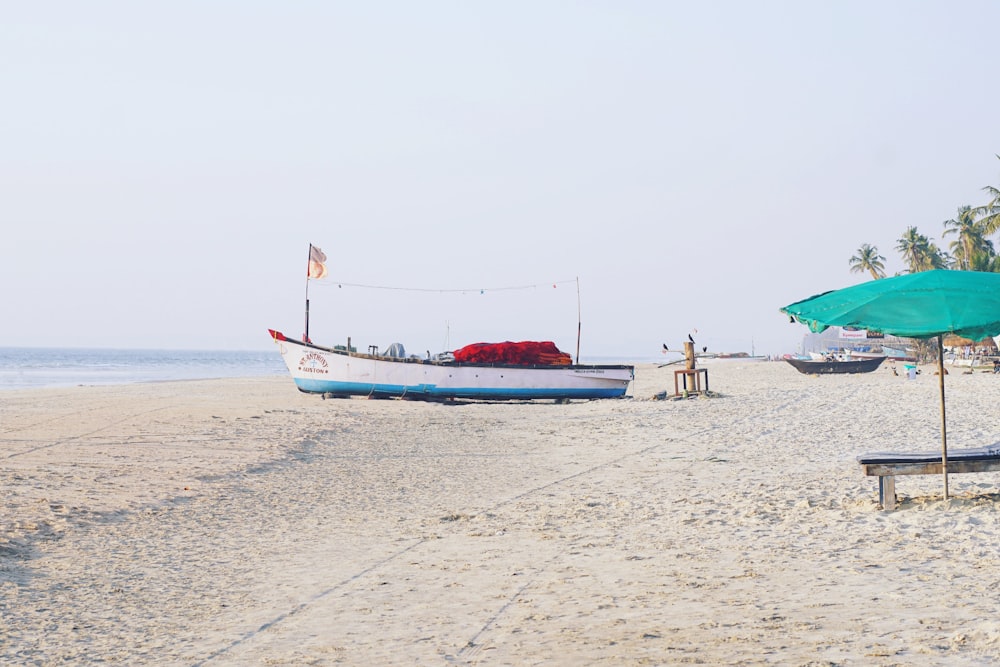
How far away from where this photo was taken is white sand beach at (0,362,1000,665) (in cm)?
484

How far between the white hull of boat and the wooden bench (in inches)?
857

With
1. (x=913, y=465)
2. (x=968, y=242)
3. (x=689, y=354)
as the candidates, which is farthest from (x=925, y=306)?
(x=968, y=242)

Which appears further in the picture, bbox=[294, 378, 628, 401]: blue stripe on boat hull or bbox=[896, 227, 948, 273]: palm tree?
bbox=[896, 227, 948, 273]: palm tree

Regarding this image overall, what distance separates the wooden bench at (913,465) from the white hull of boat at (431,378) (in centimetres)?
2176

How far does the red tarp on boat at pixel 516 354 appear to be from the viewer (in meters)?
30.5

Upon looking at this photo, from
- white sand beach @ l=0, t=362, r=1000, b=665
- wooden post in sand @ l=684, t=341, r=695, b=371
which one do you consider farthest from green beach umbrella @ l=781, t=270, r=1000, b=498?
wooden post in sand @ l=684, t=341, r=695, b=371

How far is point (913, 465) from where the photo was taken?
26.4 ft

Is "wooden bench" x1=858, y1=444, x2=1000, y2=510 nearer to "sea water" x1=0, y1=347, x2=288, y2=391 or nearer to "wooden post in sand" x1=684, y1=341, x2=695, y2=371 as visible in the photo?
"wooden post in sand" x1=684, y1=341, x2=695, y2=371

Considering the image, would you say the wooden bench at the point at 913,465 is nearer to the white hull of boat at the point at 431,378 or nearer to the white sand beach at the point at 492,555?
the white sand beach at the point at 492,555

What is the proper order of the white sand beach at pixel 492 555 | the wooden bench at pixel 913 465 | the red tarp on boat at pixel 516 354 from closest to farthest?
the white sand beach at pixel 492 555 → the wooden bench at pixel 913 465 → the red tarp on boat at pixel 516 354

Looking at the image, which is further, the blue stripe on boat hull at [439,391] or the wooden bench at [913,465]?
the blue stripe on boat hull at [439,391]

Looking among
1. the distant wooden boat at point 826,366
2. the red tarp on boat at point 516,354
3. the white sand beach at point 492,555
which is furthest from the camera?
the distant wooden boat at point 826,366

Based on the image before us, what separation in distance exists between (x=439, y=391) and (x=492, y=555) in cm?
2253

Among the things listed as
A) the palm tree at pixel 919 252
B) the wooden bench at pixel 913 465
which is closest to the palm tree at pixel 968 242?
the palm tree at pixel 919 252
